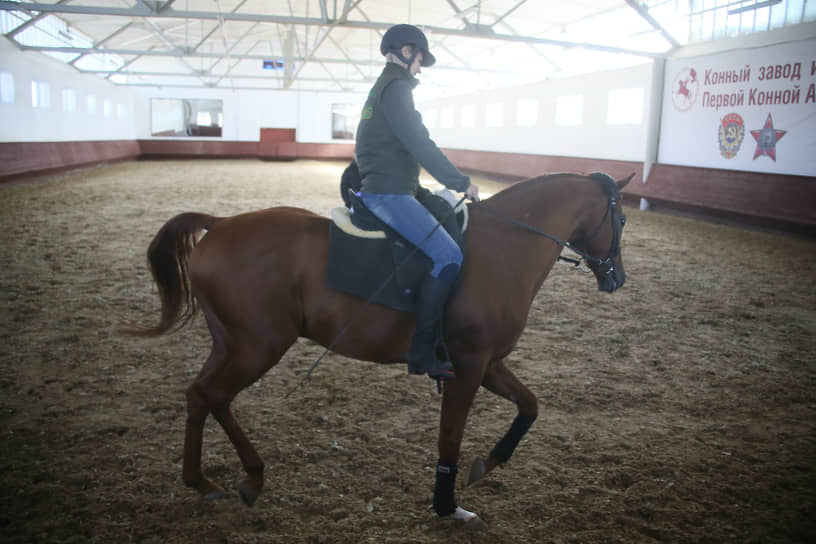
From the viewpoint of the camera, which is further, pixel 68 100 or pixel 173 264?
pixel 68 100

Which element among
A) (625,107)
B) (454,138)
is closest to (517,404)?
(625,107)

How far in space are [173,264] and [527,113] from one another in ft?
63.1

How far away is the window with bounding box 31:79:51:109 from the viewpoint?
17.9m

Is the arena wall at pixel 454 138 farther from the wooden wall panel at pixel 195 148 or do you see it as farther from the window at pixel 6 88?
the window at pixel 6 88

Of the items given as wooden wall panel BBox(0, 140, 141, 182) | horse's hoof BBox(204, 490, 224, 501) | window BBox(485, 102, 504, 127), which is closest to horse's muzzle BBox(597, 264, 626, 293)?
horse's hoof BBox(204, 490, 224, 501)

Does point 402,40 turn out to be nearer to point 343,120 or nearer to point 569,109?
point 569,109

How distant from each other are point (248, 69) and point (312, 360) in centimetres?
3233

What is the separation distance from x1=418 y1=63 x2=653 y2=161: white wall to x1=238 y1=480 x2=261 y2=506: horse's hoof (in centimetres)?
1432

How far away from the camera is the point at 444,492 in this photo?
2.57 meters

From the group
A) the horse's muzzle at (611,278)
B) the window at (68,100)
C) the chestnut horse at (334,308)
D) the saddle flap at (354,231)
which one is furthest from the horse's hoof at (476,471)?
the window at (68,100)

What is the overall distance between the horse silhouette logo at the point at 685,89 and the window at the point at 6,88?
17.7m

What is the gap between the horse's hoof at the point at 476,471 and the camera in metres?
2.84

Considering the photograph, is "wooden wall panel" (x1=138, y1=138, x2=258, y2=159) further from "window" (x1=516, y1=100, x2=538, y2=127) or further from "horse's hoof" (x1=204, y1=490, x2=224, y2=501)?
"horse's hoof" (x1=204, y1=490, x2=224, y2=501)

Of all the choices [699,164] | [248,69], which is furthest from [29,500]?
[248,69]
